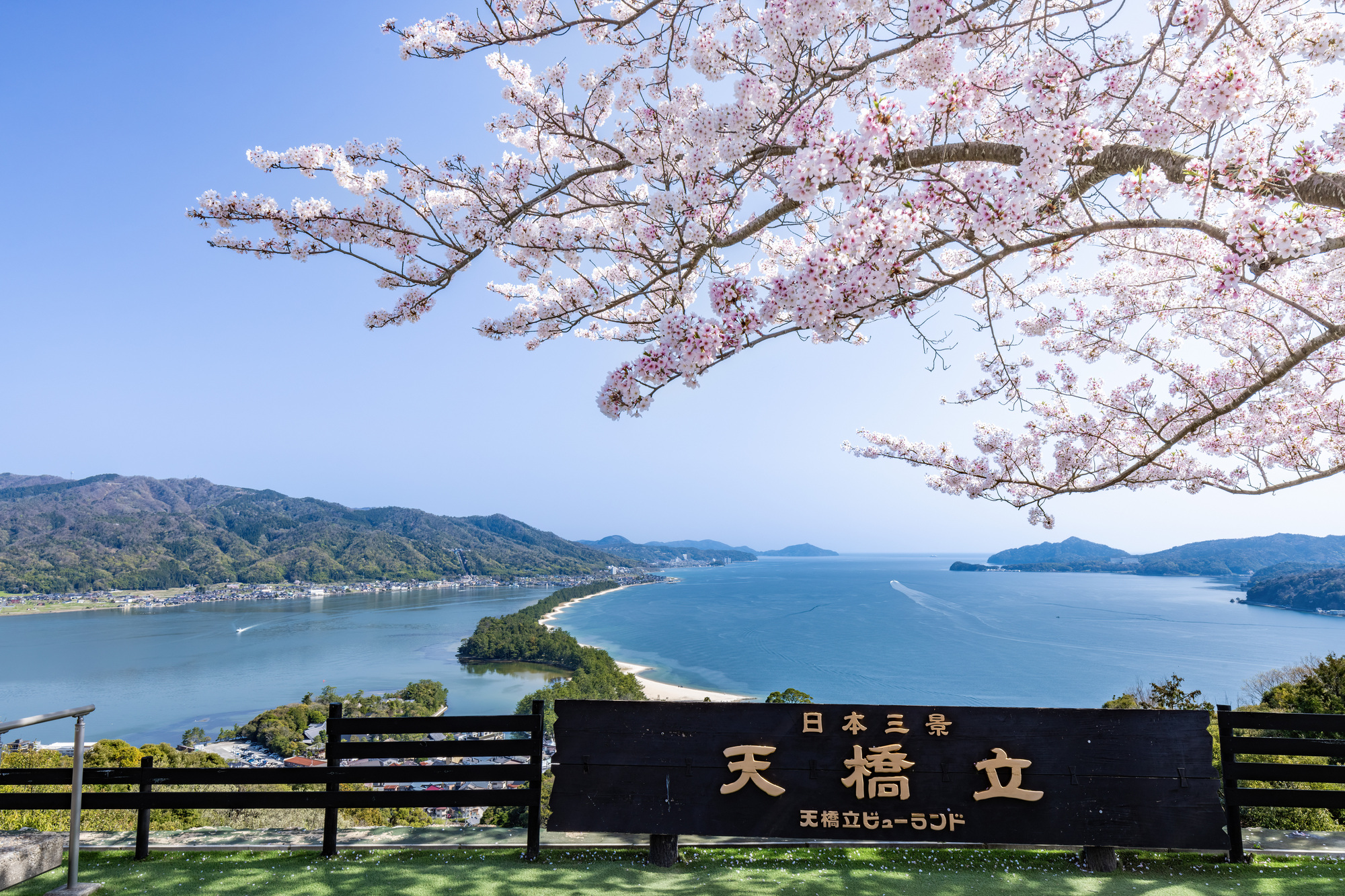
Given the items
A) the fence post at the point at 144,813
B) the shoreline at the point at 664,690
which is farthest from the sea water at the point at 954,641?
the fence post at the point at 144,813

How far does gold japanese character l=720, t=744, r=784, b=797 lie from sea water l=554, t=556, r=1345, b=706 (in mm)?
9710

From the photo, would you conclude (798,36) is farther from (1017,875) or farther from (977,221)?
(1017,875)

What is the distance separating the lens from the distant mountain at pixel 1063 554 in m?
110

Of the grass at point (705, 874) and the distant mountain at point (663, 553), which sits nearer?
the grass at point (705, 874)

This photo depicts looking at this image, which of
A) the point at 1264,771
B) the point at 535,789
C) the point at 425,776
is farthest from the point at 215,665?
the point at 1264,771

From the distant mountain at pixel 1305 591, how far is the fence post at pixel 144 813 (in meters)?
64.4

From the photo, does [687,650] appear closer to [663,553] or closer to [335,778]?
[335,778]

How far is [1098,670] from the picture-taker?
29031mm

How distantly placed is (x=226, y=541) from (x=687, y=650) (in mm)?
66777

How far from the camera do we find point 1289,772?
282 centimetres

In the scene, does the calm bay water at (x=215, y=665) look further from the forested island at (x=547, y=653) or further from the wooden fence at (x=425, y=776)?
the wooden fence at (x=425, y=776)

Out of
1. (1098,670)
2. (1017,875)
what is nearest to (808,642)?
(1098,670)

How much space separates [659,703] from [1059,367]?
16.1 ft

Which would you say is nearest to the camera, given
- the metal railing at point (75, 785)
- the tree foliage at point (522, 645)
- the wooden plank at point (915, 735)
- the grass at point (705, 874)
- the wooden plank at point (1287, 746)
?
the metal railing at point (75, 785)
